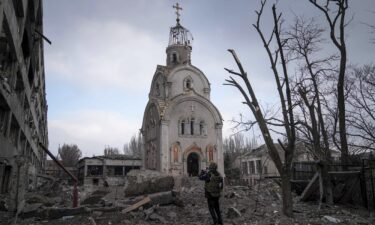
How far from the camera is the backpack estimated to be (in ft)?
30.2

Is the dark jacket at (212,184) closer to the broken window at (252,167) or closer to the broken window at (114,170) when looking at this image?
the broken window at (114,170)

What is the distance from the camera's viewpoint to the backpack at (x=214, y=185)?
362 inches

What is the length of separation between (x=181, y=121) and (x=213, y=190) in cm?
2210

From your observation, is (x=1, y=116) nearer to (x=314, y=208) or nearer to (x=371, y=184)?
(x=314, y=208)

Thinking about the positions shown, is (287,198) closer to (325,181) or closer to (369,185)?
(325,181)

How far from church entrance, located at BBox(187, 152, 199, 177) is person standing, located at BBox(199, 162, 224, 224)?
21.9m

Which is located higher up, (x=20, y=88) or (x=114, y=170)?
(x=20, y=88)

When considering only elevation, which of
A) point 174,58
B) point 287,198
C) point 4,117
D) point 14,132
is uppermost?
point 174,58

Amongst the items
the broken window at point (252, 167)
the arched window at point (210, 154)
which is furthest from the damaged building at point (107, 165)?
the broken window at point (252, 167)

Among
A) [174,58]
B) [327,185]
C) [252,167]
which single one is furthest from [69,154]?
[327,185]

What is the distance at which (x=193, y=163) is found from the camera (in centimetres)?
3162

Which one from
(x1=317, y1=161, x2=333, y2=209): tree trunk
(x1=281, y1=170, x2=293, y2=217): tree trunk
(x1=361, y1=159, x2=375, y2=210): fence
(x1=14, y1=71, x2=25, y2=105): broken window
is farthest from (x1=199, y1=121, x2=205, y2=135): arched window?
(x1=281, y1=170, x2=293, y2=217): tree trunk

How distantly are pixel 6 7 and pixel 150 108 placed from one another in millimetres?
24463

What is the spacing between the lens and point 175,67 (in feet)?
108
